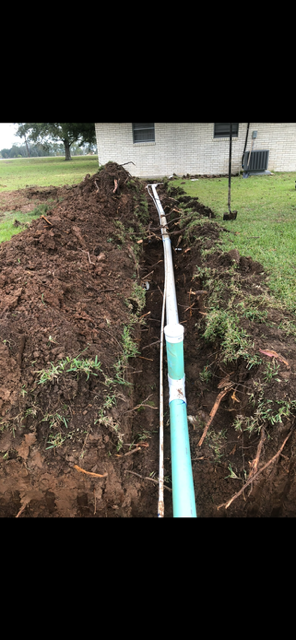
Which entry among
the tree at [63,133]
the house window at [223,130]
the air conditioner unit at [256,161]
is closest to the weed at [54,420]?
the air conditioner unit at [256,161]

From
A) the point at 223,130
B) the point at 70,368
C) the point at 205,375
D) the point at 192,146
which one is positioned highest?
the point at 223,130

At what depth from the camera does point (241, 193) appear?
29.2 ft

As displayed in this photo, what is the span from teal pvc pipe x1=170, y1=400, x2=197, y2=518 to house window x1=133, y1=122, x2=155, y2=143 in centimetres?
1261

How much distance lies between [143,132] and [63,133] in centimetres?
1064

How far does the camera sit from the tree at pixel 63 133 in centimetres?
1875

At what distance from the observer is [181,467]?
2338 mm

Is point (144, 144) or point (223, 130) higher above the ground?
point (223, 130)

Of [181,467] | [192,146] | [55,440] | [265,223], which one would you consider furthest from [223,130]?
[55,440]

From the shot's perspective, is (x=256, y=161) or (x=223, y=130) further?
(x=223, y=130)

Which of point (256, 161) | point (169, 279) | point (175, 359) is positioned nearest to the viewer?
point (175, 359)

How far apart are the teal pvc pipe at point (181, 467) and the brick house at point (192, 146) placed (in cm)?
1210

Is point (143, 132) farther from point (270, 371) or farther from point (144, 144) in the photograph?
point (270, 371)

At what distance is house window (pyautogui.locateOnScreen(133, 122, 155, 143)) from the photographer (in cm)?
1245

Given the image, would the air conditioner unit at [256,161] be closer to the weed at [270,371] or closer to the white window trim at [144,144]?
the white window trim at [144,144]
